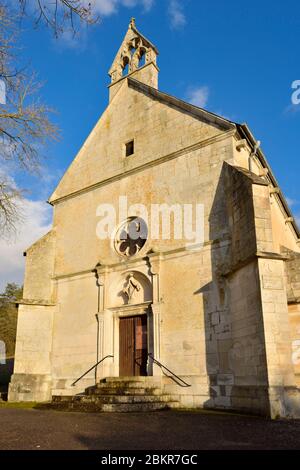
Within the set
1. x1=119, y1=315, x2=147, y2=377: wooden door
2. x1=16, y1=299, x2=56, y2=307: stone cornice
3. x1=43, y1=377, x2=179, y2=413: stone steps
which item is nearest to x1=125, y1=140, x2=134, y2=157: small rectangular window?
x1=119, y1=315, x2=147, y2=377: wooden door

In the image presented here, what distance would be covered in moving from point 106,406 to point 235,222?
561 centimetres

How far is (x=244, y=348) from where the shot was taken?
9594mm

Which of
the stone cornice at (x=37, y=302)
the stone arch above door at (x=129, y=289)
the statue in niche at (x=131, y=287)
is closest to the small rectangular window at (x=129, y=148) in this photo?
the stone arch above door at (x=129, y=289)

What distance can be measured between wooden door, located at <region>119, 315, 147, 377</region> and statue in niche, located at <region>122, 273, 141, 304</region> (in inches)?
26.9

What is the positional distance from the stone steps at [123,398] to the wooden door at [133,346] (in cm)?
65

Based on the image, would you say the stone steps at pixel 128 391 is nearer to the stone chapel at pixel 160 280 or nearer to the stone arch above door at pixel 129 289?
the stone chapel at pixel 160 280

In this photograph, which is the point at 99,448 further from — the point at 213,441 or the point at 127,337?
the point at 127,337

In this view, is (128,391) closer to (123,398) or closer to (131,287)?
(123,398)

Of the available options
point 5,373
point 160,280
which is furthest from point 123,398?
point 5,373

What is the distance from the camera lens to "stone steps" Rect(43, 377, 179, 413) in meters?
9.86

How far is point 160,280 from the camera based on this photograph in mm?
12102

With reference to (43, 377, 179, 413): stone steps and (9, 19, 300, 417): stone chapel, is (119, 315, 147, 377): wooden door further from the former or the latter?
(43, 377, 179, 413): stone steps

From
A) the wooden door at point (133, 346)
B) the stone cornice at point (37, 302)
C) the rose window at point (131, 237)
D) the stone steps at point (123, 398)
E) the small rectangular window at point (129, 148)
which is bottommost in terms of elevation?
the stone steps at point (123, 398)

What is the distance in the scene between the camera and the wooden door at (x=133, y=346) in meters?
12.2
